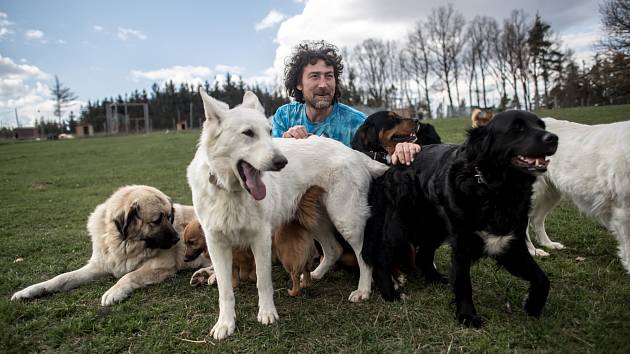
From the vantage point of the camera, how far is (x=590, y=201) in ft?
12.4

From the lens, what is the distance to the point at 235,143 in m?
2.79

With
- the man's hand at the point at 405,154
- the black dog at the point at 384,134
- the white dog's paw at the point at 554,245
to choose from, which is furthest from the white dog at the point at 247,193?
the white dog's paw at the point at 554,245

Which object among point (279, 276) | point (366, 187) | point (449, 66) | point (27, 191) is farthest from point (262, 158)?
point (449, 66)

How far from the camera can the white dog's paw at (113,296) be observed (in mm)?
3465

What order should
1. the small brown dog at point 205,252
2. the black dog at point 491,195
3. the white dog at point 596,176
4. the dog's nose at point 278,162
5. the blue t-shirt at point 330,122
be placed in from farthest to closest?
the blue t-shirt at point 330,122 → the small brown dog at point 205,252 → the white dog at point 596,176 → the dog's nose at point 278,162 → the black dog at point 491,195

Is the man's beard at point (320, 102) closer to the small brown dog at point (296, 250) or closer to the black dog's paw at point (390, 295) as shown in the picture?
the small brown dog at point (296, 250)

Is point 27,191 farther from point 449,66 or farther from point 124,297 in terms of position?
point 449,66

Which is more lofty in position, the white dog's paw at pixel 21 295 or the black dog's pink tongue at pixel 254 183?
the black dog's pink tongue at pixel 254 183

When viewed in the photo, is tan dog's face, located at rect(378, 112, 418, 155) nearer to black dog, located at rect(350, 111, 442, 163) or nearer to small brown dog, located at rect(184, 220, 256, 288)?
black dog, located at rect(350, 111, 442, 163)

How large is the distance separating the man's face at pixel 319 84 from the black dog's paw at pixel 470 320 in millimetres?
2902

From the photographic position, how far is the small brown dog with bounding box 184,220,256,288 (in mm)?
3834

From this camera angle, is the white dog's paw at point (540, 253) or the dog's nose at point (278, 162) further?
the white dog's paw at point (540, 253)

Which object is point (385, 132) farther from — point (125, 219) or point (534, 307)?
point (125, 219)

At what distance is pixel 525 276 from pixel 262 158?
1976mm
